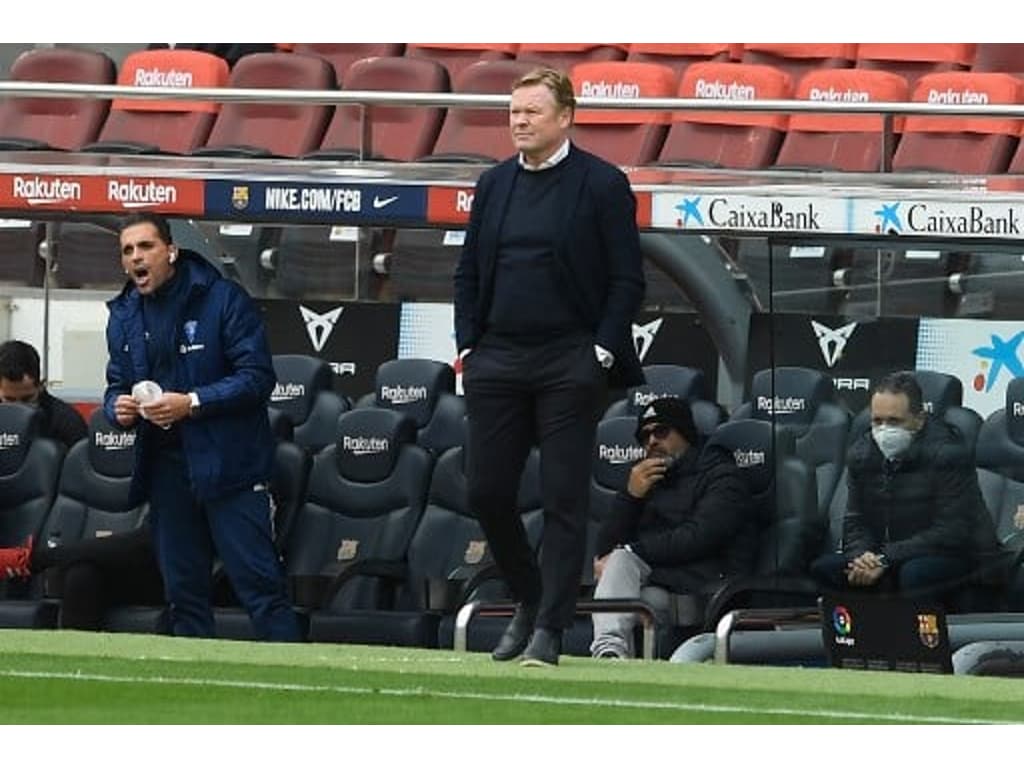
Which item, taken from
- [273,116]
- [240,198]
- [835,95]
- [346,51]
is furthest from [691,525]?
[346,51]

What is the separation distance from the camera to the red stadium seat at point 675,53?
21.9 meters

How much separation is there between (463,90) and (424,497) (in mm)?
5099

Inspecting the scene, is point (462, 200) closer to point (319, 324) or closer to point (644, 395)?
point (644, 395)

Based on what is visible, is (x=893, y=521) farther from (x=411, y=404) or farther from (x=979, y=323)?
(x=411, y=404)

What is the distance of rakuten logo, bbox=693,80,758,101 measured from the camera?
20484mm

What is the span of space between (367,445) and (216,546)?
2.36m

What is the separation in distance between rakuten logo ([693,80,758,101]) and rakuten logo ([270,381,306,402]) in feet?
14.2

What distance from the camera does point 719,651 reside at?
45.3 feet

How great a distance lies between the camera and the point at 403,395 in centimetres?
1695

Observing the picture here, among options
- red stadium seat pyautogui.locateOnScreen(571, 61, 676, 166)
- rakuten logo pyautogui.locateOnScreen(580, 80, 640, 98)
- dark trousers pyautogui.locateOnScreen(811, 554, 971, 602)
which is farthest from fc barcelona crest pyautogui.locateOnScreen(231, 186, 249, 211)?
rakuten logo pyautogui.locateOnScreen(580, 80, 640, 98)

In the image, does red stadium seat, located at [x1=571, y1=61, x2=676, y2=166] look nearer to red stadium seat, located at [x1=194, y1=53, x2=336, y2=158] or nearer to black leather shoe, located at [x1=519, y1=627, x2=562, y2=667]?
red stadium seat, located at [x1=194, y1=53, x2=336, y2=158]

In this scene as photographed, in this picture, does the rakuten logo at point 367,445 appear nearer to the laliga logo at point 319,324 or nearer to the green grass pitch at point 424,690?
the laliga logo at point 319,324

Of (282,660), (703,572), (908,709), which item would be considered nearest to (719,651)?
(703,572)

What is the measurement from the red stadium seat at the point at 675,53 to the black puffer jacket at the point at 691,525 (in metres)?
6.74
